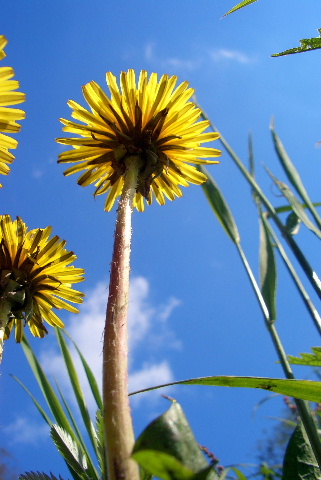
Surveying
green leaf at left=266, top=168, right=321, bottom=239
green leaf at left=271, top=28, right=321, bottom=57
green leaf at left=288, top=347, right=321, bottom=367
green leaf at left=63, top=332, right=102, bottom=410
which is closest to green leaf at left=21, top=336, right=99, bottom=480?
green leaf at left=63, top=332, right=102, bottom=410

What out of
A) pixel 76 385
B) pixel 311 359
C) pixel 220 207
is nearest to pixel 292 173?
pixel 220 207

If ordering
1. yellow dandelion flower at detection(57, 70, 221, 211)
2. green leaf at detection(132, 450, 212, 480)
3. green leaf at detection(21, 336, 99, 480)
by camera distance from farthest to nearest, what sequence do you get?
green leaf at detection(21, 336, 99, 480) → yellow dandelion flower at detection(57, 70, 221, 211) → green leaf at detection(132, 450, 212, 480)

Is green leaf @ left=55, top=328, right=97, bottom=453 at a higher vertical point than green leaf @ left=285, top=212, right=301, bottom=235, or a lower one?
lower

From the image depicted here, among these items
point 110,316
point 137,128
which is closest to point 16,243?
point 137,128

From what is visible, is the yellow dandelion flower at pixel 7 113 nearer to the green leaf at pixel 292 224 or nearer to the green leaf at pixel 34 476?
the green leaf at pixel 34 476

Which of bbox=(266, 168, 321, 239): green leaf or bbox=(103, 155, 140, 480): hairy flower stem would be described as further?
bbox=(266, 168, 321, 239): green leaf

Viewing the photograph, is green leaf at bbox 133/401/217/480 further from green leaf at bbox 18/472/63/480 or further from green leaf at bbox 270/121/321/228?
green leaf at bbox 270/121/321/228
